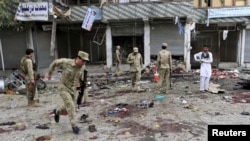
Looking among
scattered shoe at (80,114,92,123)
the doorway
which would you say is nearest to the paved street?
scattered shoe at (80,114,92,123)

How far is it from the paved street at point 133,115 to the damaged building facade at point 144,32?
24.2 feet

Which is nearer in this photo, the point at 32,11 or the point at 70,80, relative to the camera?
the point at 70,80

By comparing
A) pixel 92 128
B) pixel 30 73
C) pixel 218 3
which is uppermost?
pixel 218 3

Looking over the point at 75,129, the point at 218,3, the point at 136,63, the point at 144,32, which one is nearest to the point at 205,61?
the point at 136,63

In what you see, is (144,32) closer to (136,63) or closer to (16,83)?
(136,63)

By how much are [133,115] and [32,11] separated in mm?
11381

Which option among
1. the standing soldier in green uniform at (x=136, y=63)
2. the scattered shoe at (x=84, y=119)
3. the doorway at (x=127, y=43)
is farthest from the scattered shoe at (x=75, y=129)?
the doorway at (x=127, y=43)

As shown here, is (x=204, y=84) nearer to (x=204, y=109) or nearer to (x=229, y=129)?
(x=204, y=109)

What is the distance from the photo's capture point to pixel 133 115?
26.8 feet

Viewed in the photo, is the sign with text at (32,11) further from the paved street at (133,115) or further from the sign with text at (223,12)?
the sign with text at (223,12)

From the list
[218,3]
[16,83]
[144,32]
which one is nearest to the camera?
[16,83]

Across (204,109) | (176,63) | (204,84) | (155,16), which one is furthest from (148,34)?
(204,109)

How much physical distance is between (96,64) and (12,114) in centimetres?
1270

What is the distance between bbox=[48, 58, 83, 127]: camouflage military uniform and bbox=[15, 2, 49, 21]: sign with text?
1132 cm
